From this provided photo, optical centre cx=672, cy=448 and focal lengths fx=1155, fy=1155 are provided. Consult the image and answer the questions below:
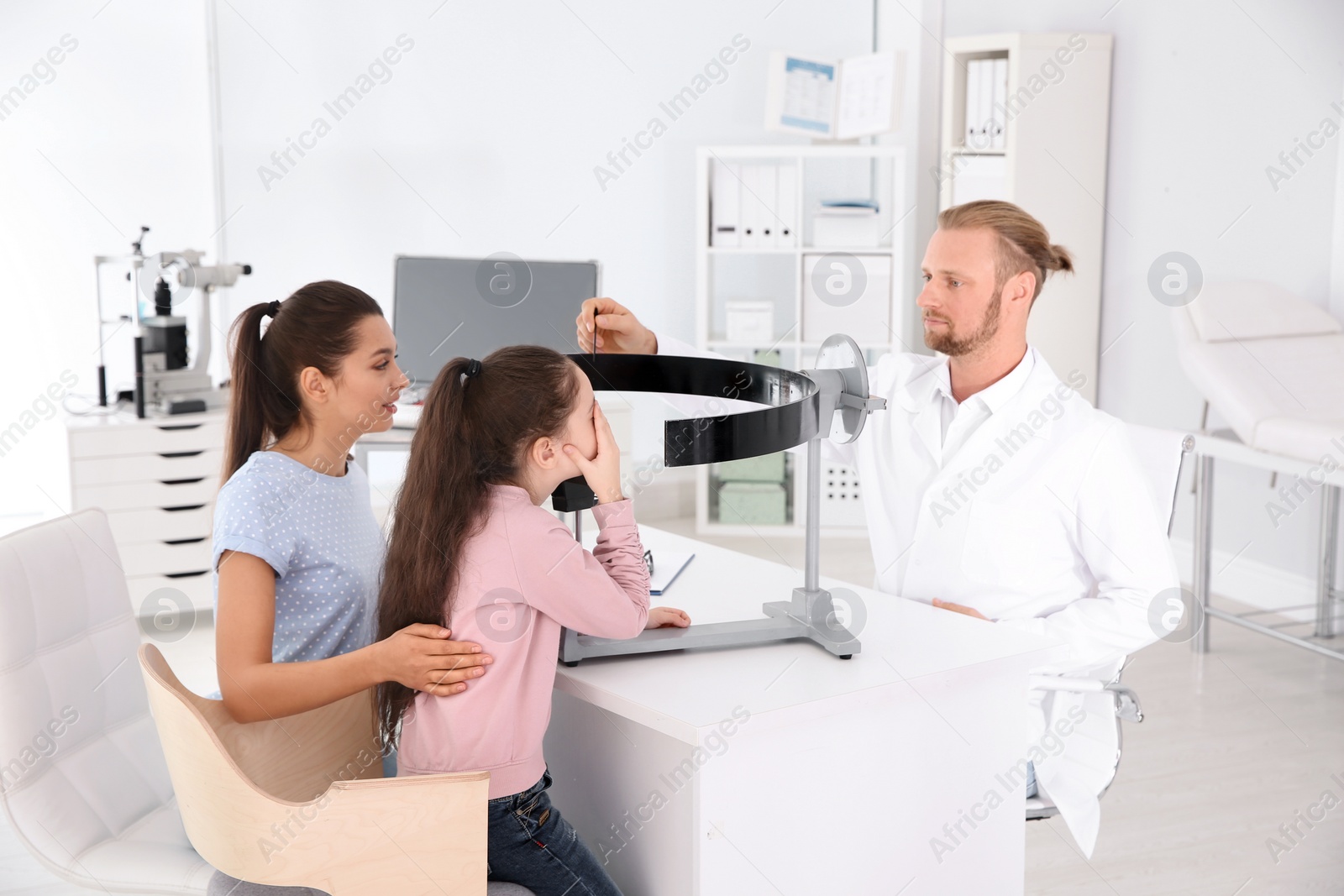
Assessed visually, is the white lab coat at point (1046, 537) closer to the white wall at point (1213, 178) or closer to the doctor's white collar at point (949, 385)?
the doctor's white collar at point (949, 385)

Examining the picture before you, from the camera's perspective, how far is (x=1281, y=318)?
3.25 metres

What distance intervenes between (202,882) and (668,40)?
13.6 ft


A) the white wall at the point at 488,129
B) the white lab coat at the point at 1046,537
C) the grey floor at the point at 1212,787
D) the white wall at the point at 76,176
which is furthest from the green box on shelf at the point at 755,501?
the white lab coat at the point at 1046,537

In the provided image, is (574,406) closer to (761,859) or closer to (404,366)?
(761,859)

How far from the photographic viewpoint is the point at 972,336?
6.64 ft

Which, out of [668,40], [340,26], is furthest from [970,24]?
[340,26]

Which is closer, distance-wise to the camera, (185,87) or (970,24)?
(185,87)

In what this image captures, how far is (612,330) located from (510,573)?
0.61m

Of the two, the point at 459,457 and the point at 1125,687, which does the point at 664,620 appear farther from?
the point at 1125,687

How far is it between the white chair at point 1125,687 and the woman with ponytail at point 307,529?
2.78 feet

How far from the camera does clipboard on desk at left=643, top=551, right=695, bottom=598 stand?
1.74 meters

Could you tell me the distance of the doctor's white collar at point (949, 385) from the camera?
6.39 feet

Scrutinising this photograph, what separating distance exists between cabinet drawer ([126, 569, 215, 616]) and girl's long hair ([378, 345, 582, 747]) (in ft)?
7.87

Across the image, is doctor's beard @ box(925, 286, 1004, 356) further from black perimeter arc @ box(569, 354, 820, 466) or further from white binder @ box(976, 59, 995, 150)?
white binder @ box(976, 59, 995, 150)
